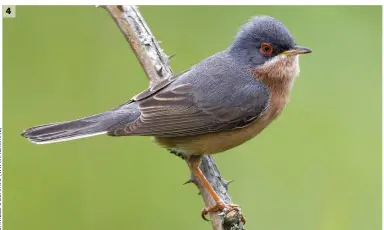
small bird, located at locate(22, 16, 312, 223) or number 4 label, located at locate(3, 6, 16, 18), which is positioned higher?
number 4 label, located at locate(3, 6, 16, 18)

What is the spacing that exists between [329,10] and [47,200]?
10.2 ft

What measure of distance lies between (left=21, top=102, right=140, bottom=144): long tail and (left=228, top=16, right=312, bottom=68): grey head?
0.93 meters

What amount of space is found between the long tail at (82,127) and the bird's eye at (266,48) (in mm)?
1045

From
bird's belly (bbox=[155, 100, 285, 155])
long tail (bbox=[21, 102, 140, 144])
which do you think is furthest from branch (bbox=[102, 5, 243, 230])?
long tail (bbox=[21, 102, 140, 144])

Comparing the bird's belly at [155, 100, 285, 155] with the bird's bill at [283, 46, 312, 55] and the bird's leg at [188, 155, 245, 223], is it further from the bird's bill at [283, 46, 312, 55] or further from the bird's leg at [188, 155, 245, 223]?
the bird's bill at [283, 46, 312, 55]

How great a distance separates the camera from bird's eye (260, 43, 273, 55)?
16.2 feet

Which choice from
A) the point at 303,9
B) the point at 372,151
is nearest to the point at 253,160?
the point at 372,151

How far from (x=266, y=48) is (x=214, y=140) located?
0.79 m

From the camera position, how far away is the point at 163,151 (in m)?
6.32

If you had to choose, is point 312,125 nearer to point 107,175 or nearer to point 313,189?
point 313,189

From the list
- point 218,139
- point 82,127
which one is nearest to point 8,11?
point 82,127

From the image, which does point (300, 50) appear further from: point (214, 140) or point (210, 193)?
point (210, 193)

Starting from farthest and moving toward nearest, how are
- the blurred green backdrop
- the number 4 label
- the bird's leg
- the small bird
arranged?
the blurred green backdrop
the small bird
the bird's leg
the number 4 label

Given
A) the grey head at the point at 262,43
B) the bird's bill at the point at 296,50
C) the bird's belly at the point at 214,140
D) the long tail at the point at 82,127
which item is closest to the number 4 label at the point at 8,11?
the long tail at the point at 82,127
